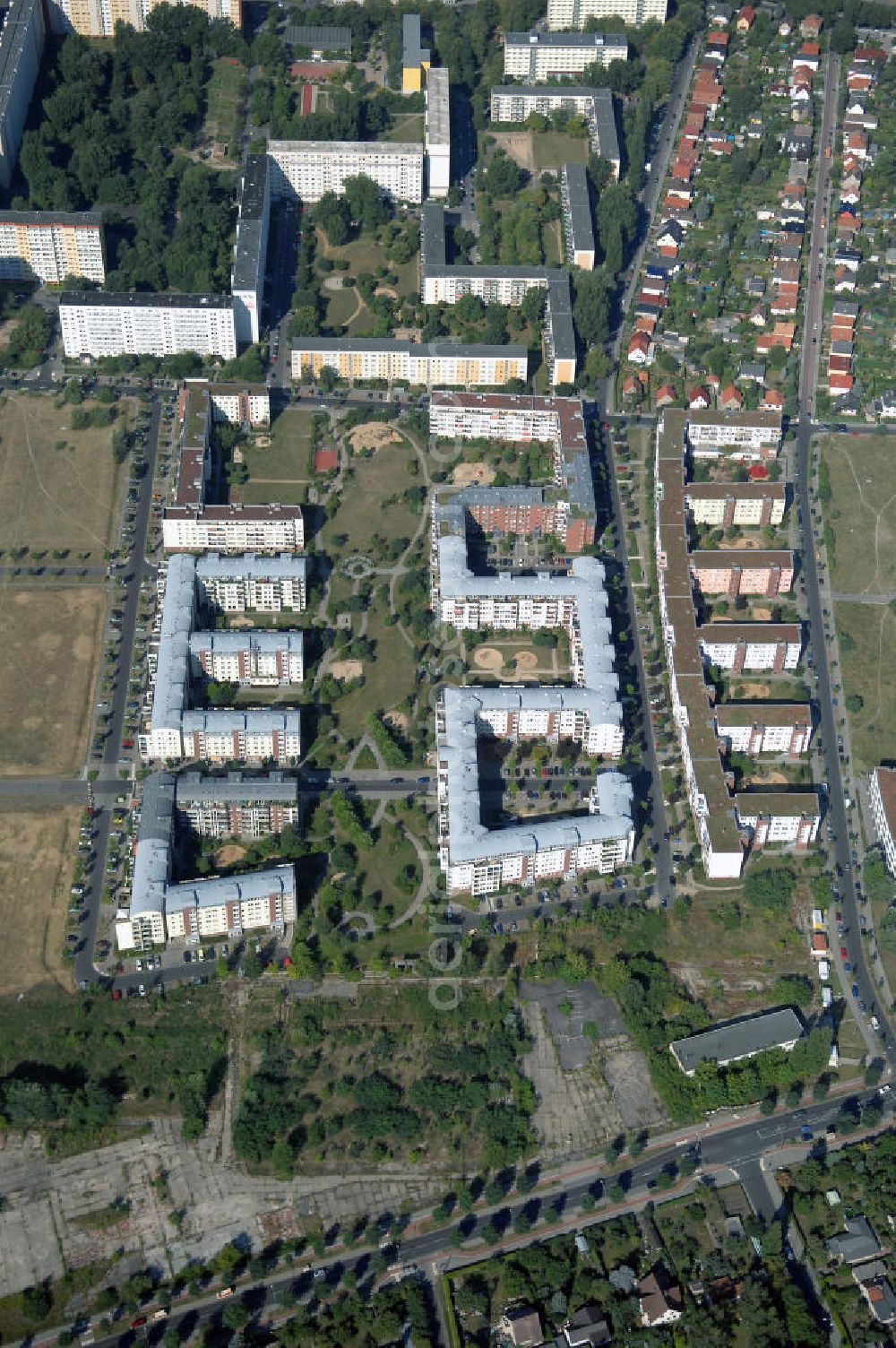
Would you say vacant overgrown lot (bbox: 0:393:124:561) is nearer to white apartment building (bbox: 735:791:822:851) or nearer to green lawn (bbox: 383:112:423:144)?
green lawn (bbox: 383:112:423:144)

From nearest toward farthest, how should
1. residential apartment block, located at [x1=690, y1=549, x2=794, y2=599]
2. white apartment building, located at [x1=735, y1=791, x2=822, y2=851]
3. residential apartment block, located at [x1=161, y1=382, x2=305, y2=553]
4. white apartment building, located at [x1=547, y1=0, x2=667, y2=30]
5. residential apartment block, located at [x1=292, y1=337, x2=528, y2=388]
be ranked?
white apartment building, located at [x1=735, y1=791, x2=822, y2=851]
residential apartment block, located at [x1=161, y1=382, x2=305, y2=553]
residential apartment block, located at [x1=690, y1=549, x2=794, y2=599]
residential apartment block, located at [x1=292, y1=337, x2=528, y2=388]
white apartment building, located at [x1=547, y1=0, x2=667, y2=30]

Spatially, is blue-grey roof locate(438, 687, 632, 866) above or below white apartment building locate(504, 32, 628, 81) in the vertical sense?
below

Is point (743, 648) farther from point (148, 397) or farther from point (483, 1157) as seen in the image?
point (148, 397)

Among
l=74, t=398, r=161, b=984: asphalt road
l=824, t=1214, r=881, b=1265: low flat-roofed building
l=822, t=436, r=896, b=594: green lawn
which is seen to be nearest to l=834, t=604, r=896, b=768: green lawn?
l=822, t=436, r=896, b=594: green lawn

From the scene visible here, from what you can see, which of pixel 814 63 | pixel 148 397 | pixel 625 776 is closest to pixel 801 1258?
pixel 625 776

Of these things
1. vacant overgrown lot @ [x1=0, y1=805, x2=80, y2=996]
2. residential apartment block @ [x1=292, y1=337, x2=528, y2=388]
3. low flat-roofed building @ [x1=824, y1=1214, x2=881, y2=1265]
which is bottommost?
low flat-roofed building @ [x1=824, y1=1214, x2=881, y2=1265]

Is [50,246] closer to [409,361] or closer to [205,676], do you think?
[409,361]

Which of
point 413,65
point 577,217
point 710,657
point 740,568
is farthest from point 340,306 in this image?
point 710,657

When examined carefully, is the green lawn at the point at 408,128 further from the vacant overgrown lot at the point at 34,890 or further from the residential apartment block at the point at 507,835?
the vacant overgrown lot at the point at 34,890
